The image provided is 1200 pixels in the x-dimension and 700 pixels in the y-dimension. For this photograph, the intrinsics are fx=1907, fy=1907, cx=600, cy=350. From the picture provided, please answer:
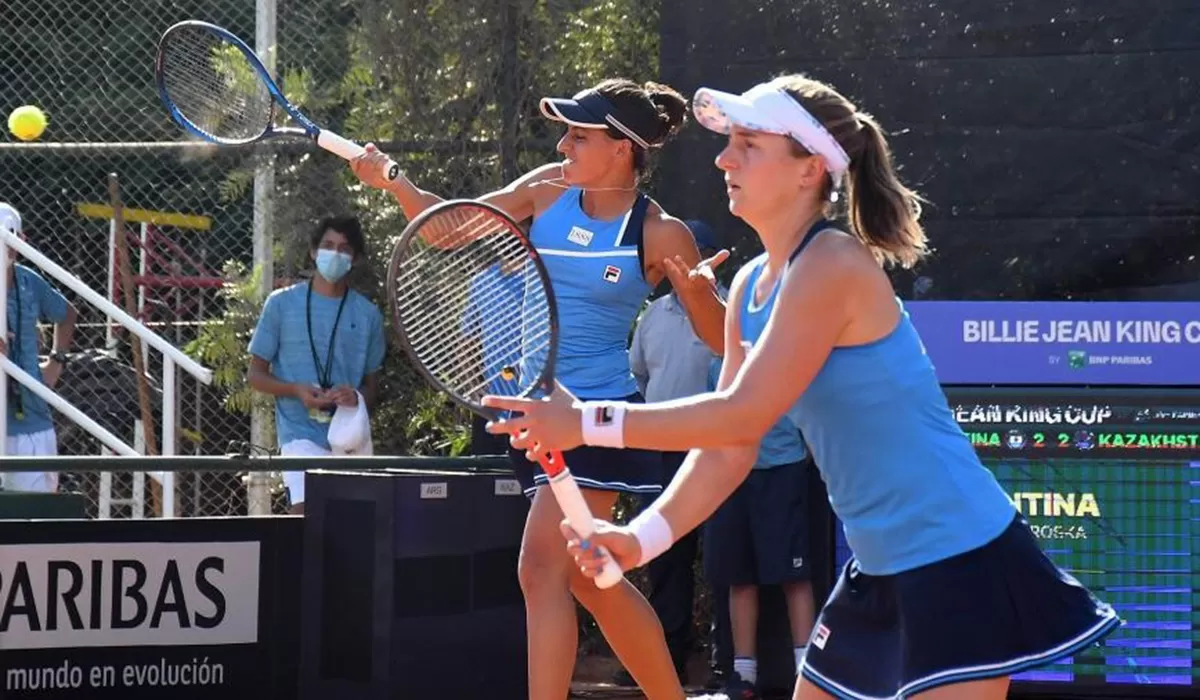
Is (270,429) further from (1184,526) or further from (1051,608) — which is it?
(1051,608)

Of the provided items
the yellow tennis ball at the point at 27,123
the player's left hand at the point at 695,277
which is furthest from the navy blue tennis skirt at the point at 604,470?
the yellow tennis ball at the point at 27,123

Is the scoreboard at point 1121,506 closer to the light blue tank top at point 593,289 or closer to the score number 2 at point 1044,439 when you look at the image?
the score number 2 at point 1044,439

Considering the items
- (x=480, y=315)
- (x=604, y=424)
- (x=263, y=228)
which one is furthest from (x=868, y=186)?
(x=263, y=228)

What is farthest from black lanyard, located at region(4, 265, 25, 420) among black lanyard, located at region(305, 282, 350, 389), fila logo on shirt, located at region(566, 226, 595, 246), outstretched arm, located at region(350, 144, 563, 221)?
fila logo on shirt, located at region(566, 226, 595, 246)

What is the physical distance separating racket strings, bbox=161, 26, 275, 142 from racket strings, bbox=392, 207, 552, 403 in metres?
2.09

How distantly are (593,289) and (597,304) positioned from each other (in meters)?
0.05

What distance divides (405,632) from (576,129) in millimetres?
1778

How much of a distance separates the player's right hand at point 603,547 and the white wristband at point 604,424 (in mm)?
157

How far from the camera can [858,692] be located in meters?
3.46

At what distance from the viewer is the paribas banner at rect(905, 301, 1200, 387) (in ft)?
20.7

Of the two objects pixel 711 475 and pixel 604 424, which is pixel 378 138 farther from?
pixel 604 424

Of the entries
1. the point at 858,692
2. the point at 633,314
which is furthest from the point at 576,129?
the point at 858,692

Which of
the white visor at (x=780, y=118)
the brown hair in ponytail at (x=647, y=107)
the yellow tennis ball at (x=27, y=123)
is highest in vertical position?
the yellow tennis ball at (x=27, y=123)

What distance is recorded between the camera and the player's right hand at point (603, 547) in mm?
3242
